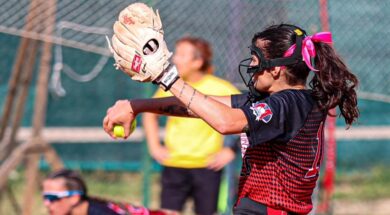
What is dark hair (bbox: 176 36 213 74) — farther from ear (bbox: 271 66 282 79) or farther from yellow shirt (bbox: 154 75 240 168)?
ear (bbox: 271 66 282 79)

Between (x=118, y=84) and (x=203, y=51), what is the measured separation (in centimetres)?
275

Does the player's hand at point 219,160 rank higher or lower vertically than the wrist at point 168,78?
lower

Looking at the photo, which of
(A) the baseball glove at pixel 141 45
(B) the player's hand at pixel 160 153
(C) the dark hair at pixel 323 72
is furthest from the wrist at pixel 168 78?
(B) the player's hand at pixel 160 153

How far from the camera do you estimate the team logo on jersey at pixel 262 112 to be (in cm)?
363

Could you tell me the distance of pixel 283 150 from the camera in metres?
3.83

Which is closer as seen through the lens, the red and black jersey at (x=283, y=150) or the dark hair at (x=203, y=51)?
the red and black jersey at (x=283, y=150)

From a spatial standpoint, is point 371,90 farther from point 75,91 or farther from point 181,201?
point 75,91

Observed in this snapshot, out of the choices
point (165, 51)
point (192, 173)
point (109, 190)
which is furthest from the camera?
point (109, 190)

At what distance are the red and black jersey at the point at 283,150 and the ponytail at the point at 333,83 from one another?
0.05 m

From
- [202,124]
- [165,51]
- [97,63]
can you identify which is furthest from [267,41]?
[97,63]

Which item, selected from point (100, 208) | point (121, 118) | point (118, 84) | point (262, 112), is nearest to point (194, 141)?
point (100, 208)

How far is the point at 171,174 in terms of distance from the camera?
7.01 m

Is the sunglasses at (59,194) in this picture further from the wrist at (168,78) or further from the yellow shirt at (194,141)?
the wrist at (168,78)

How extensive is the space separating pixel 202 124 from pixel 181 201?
60 centimetres
